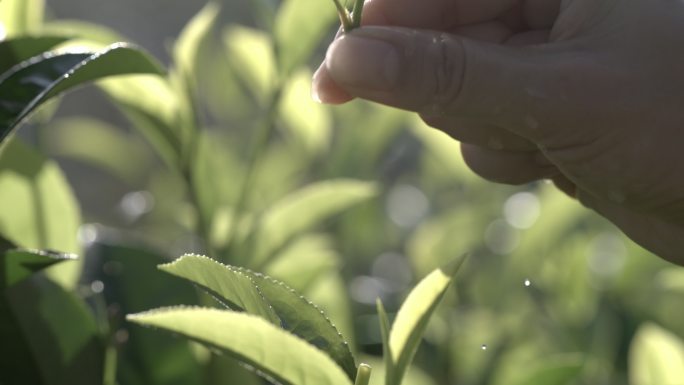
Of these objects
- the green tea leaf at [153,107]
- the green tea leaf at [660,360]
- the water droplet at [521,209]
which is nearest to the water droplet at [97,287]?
the green tea leaf at [153,107]

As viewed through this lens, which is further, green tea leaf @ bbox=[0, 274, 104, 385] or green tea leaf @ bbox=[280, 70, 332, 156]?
green tea leaf @ bbox=[280, 70, 332, 156]

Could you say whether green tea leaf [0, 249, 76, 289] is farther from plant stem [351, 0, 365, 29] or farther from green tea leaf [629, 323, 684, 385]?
green tea leaf [629, 323, 684, 385]

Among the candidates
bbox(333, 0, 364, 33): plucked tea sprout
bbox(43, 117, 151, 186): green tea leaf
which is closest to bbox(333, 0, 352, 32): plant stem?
bbox(333, 0, 364, 33): plucked tea sprout

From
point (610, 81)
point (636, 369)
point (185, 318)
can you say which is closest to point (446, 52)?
point (610, 81)

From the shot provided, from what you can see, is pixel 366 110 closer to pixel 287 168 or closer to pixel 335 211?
pixel 287 168

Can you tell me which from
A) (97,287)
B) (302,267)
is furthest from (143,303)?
(302,267)
